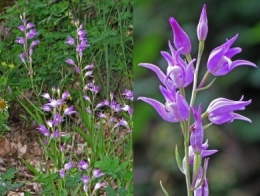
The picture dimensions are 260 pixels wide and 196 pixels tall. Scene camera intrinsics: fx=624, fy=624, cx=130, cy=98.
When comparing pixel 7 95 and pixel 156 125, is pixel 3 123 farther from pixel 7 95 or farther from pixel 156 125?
pixel 156 125

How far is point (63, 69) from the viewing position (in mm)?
3383

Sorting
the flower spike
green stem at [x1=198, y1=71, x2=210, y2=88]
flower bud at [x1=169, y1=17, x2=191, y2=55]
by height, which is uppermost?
flower bud at [x1=169, y1=17, x2=191, y2=55]

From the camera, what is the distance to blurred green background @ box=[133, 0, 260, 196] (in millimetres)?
1082

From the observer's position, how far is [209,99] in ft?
3.71

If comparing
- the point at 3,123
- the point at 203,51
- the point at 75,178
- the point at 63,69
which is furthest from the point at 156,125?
the point at 63,69

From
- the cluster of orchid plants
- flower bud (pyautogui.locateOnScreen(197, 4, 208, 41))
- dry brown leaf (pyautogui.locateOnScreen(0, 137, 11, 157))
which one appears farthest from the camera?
dry brown leaf (pyautogui.locateOnScreen(0, 137, 11, 157))

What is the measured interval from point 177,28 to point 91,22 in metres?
2.33

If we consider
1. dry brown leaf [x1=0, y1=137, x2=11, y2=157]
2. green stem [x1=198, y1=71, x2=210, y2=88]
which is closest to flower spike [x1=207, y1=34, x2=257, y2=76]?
green stem [x1=198, y1=71, x2=210, y2=88]

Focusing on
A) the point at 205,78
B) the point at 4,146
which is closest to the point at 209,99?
the point at 205,78

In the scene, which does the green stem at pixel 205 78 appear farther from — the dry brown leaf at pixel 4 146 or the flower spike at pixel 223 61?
the dry brown leaf at pixel 4 146

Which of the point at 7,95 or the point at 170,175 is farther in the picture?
the point at 7,95

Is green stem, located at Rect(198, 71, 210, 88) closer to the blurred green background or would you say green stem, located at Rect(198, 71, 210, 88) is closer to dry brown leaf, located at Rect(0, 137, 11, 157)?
the blurred green background

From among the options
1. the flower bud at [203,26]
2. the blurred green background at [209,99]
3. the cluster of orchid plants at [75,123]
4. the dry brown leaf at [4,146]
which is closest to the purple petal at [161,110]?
the blurred green background at [209,99]

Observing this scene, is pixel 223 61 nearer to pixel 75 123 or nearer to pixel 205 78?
pixel 205 78
